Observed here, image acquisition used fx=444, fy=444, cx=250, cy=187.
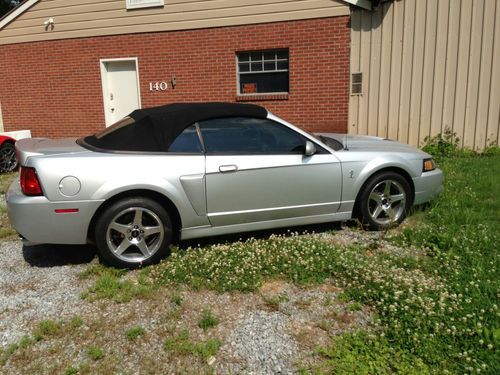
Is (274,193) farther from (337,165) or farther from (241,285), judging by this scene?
(241,285)

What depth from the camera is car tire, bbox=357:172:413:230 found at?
4727 millimetres

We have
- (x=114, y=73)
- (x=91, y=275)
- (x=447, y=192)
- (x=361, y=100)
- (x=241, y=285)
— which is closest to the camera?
(x=241, y=285)

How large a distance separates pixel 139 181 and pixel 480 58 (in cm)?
745

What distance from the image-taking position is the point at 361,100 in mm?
9211

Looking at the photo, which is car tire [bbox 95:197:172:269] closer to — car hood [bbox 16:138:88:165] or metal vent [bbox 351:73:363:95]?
car hood [bbox 16:138:88:165]

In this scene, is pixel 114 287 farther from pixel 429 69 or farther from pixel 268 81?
pixel 429 69

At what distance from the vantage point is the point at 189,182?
13.2 ft

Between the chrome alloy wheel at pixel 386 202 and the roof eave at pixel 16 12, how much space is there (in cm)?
1028

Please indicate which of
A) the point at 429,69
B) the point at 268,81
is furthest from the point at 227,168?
the point at 429,69

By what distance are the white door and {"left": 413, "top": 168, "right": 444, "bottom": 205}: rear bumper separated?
758cm

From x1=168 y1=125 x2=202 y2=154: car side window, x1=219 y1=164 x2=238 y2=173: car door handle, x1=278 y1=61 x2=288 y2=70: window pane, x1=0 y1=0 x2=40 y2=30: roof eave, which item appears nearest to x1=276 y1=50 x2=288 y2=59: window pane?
x1=278 y1=61 x2=288 y2=70: window pane

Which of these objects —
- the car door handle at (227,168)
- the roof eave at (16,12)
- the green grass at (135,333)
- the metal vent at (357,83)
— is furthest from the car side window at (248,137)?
the roof eave at (16,12)

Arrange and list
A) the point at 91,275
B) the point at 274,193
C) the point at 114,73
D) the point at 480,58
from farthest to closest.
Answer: the point at 114,73, the point at 480,58, the point at 274,193, the point at 91,275

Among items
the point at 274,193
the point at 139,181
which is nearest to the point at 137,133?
the point at 139,181
